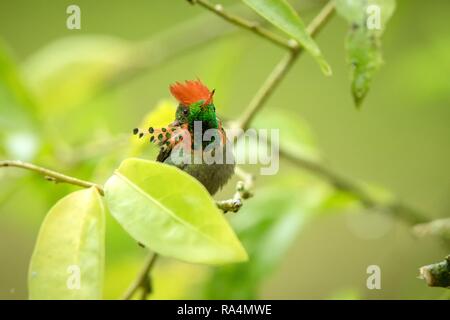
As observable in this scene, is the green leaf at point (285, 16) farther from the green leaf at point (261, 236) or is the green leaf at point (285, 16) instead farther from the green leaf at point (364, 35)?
the green leaf at point (261, 236)

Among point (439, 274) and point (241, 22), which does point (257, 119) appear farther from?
point (439, 274)

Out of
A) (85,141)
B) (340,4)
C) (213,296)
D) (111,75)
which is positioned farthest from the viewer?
(111,75)

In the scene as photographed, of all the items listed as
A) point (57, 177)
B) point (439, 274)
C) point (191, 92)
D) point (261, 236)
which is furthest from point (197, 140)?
point (261, 236)

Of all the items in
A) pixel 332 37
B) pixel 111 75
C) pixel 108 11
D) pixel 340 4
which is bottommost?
pixel 340 4

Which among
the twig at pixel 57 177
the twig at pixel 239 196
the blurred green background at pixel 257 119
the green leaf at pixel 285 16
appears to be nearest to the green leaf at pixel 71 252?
the twig at pixel 57 177

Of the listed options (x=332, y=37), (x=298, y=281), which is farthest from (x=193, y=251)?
(x=298, y=281)

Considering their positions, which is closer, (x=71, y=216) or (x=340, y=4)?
(x=71, y=216)

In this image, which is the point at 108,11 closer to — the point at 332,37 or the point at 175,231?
the point at 332,37
